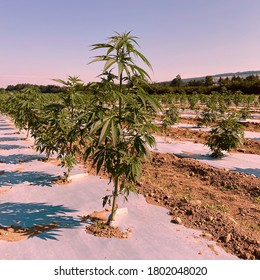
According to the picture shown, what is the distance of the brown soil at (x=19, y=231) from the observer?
364 centimetres

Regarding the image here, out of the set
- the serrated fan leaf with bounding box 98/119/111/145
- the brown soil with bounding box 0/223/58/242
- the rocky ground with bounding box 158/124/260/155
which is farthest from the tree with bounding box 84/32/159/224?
the rocky ground with bounding box 158/124/260/155

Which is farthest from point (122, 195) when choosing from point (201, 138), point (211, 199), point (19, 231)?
point (201, 138)

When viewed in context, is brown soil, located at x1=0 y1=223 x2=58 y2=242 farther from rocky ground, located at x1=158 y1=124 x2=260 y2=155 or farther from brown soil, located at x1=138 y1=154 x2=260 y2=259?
rocky ground, located at x1=158 y1=124 x2=260 y2=155

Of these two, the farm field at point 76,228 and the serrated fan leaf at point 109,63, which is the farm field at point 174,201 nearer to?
the farm field at point 76,228

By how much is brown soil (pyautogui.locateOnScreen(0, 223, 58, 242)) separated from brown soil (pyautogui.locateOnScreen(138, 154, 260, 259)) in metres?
1.88

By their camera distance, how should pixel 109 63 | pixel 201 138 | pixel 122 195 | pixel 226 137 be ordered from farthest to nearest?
pixel 201 138 < pixel 226 137 < pixel 122 195 < pixel 109 63

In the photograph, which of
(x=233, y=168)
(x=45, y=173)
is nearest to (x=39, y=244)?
(x=45, y=173)

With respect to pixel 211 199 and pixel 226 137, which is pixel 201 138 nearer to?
pixel 226 137

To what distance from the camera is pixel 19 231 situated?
12.5 feet

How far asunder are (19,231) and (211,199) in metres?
3.36

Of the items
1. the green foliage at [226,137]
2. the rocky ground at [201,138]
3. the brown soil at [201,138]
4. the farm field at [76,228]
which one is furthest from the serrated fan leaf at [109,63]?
the brown soil at [201,138]

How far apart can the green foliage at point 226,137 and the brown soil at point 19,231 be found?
222 inches

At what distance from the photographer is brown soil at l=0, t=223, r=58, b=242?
364cm
